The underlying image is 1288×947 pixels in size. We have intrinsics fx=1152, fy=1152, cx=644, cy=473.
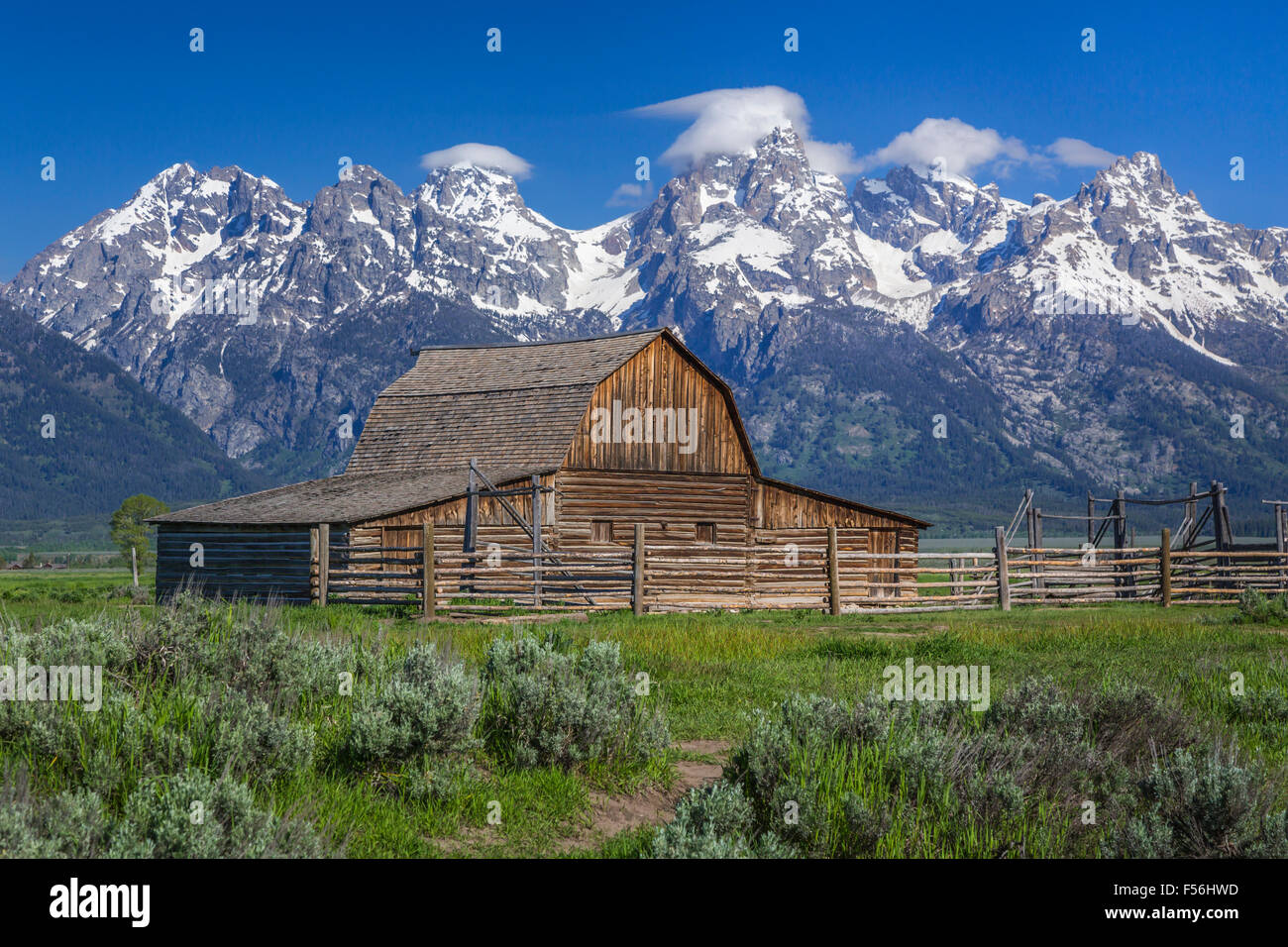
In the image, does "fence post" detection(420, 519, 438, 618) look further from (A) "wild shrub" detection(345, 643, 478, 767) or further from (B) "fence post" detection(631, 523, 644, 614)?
(A) "wild shrub" detection(345, 643, 478, 767)

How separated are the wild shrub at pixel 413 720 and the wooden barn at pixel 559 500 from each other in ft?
56.3

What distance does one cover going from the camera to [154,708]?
7.39 m

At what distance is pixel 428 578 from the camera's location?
22.9 metres

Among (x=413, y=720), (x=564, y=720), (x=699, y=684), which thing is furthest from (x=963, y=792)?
(x=699, y=684)

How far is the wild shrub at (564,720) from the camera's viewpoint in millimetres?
8086

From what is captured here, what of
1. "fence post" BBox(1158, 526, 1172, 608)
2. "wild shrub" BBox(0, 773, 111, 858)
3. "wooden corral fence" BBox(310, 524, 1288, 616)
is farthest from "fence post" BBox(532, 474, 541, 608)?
"wild shrub" BBox(0, 773, 111, 858)

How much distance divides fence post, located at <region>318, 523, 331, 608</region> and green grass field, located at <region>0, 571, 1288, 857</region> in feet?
5.60

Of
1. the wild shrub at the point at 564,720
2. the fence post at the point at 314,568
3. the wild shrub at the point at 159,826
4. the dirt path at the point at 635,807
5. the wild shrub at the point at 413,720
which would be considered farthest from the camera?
the fence post at the point at 314,568

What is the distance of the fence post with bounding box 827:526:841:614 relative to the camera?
2488cm

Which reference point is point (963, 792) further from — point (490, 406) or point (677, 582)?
point (490, 406)

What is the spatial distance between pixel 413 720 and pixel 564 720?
1141 mm

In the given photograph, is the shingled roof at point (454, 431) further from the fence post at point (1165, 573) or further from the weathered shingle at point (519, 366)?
the fence post at point (1165, 573)

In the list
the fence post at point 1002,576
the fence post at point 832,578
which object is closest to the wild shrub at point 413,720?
the fence post at point 832,578
